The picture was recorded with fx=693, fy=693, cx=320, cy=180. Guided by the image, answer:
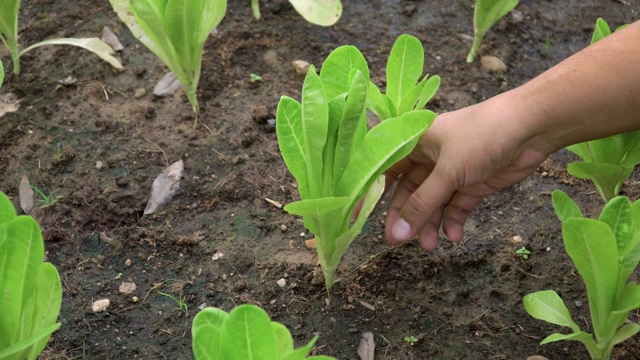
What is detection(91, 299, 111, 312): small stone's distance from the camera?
1521 mm

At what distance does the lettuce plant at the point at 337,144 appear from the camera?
121cm

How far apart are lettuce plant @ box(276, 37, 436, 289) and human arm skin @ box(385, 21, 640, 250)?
0.13 m

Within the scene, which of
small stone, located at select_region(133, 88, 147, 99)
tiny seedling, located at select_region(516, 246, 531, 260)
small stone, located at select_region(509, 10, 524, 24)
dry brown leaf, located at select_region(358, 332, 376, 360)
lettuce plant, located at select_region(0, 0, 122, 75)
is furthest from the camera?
small stone, located at select_region(509, 10, 524, 24)

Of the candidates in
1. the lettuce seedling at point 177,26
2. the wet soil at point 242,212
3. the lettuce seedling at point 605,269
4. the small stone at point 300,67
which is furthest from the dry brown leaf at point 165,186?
the lettuce seedling at point 605,269

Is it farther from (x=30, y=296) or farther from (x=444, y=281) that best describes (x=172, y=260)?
(x=444, y=281)

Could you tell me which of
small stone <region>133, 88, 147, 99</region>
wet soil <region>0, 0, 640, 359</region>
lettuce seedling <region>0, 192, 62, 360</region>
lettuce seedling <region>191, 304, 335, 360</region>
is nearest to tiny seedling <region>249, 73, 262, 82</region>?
wet soil <region>0, 0, 640, 359</region>

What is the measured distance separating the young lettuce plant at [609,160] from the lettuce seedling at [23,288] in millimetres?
1102

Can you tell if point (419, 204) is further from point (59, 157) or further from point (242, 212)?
point (59, 157)

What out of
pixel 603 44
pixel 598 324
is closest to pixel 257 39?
pixel 603 44

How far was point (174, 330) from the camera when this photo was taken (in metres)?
1.49

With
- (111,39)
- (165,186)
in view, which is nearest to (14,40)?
(111,39)

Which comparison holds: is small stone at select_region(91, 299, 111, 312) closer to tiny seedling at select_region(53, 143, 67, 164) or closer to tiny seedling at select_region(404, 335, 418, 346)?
tiny seedling at select_region(53, 143, 67, 164)

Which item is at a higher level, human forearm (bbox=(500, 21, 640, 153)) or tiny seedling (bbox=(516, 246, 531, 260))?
human forearm (bbox=(500, 21, 640, 153))

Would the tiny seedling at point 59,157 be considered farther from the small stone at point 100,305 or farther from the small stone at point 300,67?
the small stone at point 300,67
